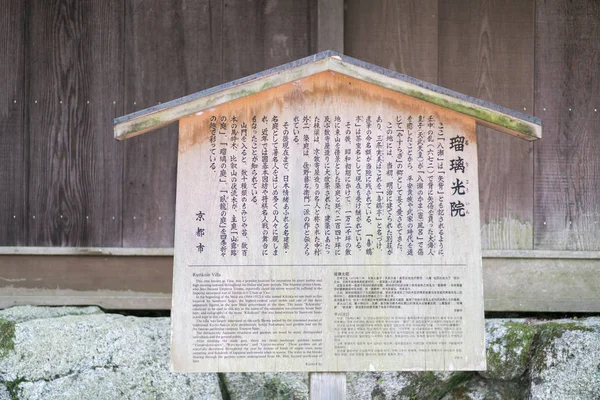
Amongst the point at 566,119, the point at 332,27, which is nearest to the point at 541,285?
the point at 566,119

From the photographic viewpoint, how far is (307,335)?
3314mm

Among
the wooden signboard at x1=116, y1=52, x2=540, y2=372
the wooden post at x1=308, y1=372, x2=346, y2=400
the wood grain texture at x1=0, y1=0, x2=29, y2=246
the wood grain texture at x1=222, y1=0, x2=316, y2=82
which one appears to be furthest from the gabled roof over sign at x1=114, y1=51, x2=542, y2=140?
the wood grain texture at x1=0, y1=0, x2=29, y2=246

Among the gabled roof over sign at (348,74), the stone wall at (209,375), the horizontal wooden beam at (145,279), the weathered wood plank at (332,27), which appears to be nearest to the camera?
the gabled roof over sign at (348,74)

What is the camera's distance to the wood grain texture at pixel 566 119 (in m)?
5.07

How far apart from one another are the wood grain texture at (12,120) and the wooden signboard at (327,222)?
7.17 ft

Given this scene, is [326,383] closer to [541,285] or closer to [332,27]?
[541,285]

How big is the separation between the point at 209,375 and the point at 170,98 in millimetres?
2156

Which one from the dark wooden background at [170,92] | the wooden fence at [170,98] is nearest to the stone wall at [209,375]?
the wooden fence at [170,98]

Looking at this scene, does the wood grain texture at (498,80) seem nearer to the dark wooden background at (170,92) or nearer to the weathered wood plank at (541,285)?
the dark wooden background at (170,92)

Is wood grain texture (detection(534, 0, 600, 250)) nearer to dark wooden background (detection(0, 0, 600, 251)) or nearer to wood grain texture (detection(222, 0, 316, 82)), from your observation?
dark wooden background (detection(0, 0, 600, 251))

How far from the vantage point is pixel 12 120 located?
5086 millimetres

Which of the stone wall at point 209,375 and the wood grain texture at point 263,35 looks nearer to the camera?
the stone wall at point 209,375

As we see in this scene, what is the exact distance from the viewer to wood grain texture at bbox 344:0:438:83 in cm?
500

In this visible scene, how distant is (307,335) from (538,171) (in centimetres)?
273
